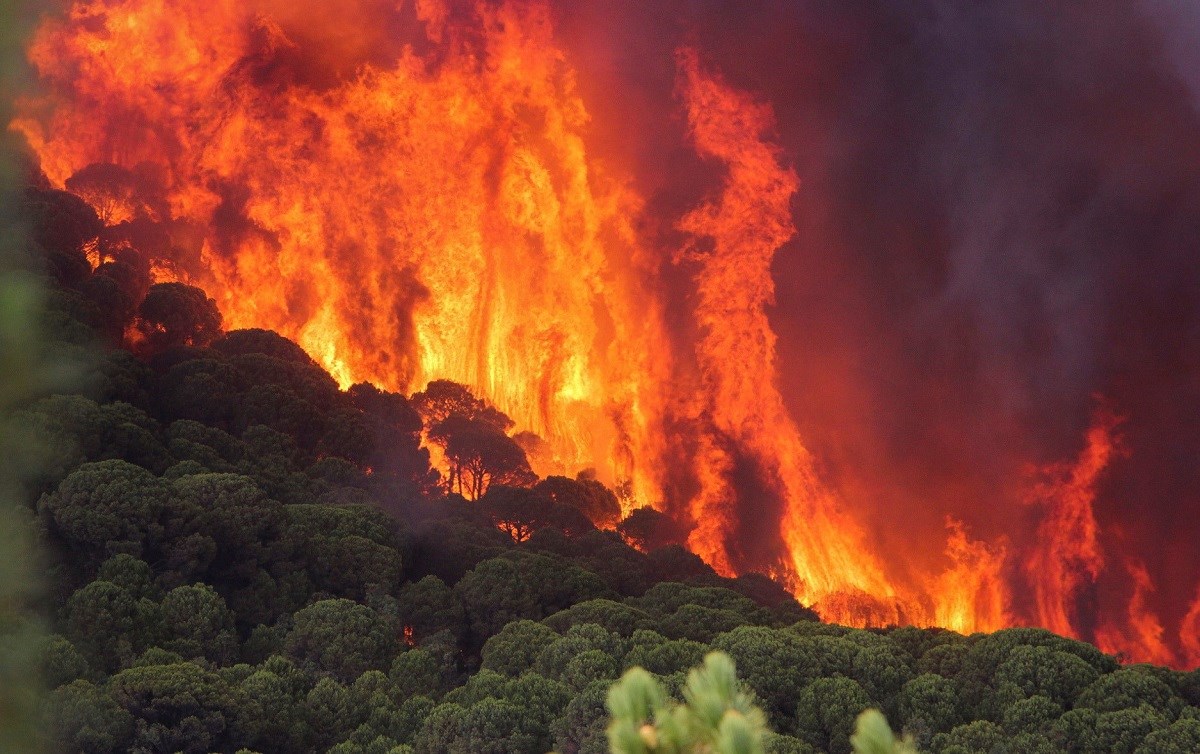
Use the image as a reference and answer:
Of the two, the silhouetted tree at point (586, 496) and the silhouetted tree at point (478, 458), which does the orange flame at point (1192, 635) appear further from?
the silhouetted tree at point (478, 458)

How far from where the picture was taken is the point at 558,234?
83.5 metres

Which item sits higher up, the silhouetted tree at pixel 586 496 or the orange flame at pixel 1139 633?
the silhouetted tree at pixel 586 496

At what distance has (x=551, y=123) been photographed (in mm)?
84438

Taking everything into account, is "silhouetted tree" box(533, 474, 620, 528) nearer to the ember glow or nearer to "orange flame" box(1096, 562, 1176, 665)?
the ember glow

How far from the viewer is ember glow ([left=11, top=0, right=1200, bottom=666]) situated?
72438 millimetres

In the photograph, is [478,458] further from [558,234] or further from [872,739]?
[872,739]

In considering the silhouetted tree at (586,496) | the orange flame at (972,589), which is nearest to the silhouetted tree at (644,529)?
the silhouetted tree at (586,496)

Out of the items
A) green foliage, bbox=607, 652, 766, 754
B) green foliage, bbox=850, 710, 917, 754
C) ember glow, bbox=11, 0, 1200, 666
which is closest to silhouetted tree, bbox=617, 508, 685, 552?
ember glow, bbox=11, 0, 1200, 666

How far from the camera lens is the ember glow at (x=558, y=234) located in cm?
7244

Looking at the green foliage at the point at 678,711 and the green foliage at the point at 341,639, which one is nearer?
the green foliage at the point at 678,711

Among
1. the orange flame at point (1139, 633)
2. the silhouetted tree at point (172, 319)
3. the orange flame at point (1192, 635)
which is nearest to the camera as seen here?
the orange flame at point (1192, 635)

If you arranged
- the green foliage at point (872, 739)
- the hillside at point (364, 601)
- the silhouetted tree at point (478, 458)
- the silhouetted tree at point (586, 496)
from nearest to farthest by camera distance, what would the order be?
1. the green foliage at point (872, 739)
2. the hillside at point (364, 601)
3. the silhouetted tree at point (586, 496)
4. the silhouetted tree at point (478, 458)

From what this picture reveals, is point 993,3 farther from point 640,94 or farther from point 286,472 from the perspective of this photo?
point 286,472

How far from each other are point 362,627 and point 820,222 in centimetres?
4448
